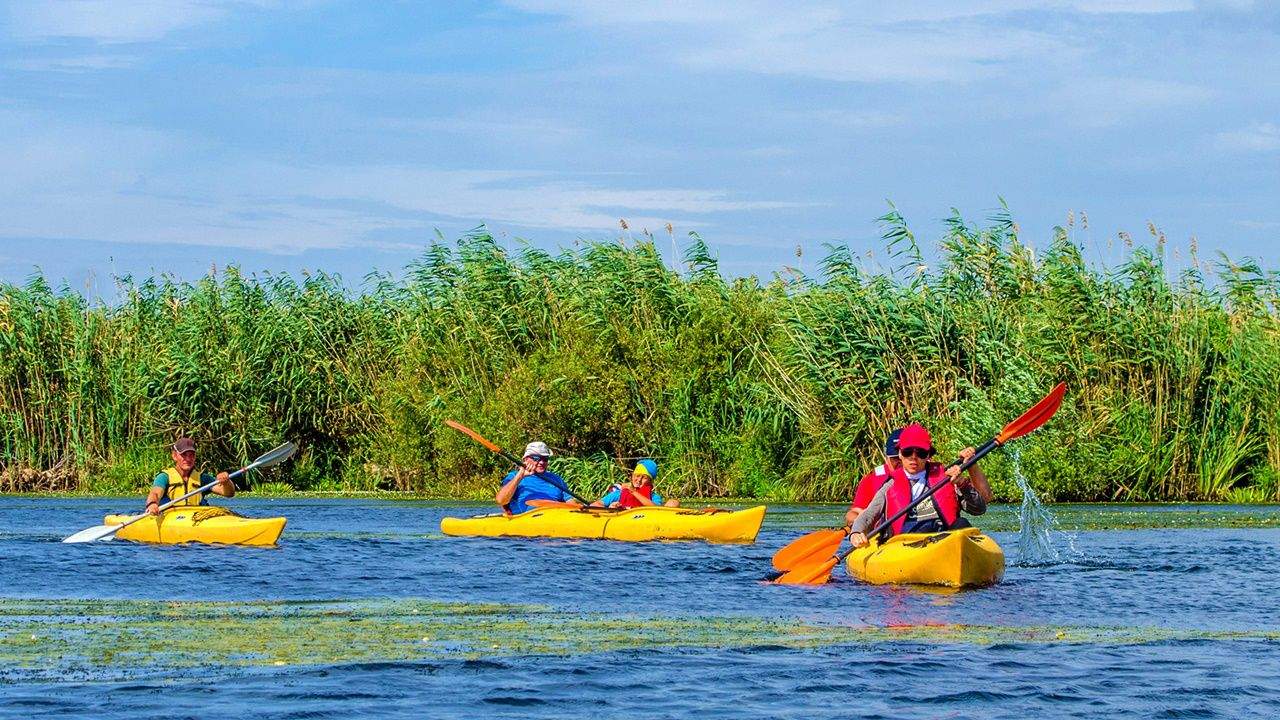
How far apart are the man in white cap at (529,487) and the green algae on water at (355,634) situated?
5.52m

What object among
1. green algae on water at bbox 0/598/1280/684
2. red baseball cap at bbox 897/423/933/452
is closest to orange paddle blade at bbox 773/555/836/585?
red baseball cap at bbox 897/423/933/452

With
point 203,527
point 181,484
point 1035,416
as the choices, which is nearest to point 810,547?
point 1035,416

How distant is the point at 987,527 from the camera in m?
16.2

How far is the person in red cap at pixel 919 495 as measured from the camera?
423 inches

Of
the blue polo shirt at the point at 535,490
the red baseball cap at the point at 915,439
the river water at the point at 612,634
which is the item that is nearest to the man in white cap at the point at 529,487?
the blue polo shirt at the point at 535,490

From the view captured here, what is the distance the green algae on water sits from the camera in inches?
303

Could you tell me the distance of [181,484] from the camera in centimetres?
1430

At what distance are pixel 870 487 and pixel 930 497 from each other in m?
0.61

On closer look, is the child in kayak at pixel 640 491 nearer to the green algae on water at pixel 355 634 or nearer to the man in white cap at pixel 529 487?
the man in white cap at pixel 529 487

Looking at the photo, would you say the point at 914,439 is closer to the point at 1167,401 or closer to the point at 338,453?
the point at 1167,401

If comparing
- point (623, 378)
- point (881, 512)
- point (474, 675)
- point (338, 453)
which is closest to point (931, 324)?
point (623, 378)

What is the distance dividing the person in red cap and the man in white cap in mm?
5098

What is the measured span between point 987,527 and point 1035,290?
375cm

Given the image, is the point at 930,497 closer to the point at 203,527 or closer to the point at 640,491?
the point at 640,491
